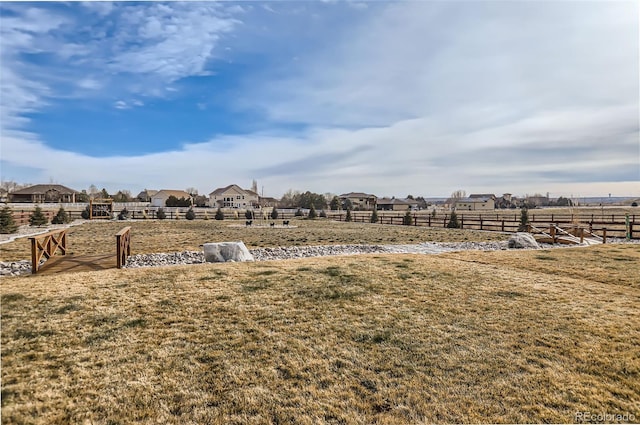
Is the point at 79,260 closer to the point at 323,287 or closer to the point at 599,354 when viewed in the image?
the point at 323,287

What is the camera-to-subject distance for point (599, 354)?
179 inches

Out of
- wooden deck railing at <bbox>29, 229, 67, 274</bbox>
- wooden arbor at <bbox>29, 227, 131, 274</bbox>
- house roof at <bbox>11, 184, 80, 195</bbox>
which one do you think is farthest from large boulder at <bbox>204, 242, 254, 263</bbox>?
house roof at <bbox>11, 184, 80, 195</bbox>

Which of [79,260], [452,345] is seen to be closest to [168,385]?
[452,345]

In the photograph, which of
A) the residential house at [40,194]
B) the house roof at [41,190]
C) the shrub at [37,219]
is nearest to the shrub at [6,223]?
the shrub at [37,219]

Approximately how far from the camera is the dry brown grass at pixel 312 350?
350 centimetres

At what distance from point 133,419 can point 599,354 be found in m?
5.61

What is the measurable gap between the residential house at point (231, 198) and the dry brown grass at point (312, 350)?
77717 mm

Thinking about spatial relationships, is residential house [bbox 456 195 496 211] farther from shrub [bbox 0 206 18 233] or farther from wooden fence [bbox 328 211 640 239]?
shrub [bbox 0 206 18 233]

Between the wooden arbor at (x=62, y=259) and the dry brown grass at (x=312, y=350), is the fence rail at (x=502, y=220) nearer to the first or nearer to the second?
the dry brown grass at (x=312, y=350)

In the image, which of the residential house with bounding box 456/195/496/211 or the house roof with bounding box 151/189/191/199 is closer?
the house roof with bounding box 151/189/191/199

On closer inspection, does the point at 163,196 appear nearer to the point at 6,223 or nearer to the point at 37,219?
the point at 37,219

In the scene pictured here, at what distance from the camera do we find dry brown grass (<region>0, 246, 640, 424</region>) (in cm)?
350

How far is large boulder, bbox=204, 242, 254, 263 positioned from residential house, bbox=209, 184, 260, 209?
73489mm

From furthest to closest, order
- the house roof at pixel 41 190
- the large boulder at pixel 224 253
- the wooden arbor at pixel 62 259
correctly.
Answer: the house roof at pixel 41 190
the large boulder at pixel 224 253
the wooden arbor at pixel 62 259
